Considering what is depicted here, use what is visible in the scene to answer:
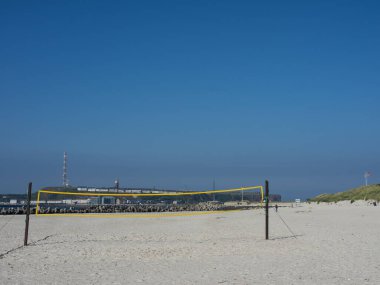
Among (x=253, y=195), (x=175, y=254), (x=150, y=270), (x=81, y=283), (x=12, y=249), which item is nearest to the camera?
(x=81, y=283)

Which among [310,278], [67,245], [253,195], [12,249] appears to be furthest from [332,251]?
[253,195]

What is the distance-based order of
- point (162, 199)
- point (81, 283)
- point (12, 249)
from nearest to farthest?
1. point (81, 283)
2. point (12, 249)
3. point (162, 199)

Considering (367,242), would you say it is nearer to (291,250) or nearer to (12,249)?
(291,250)

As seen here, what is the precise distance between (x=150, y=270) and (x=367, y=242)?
19.4 ft

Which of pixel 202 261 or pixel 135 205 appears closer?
pixel 202 261

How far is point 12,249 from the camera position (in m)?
10.5

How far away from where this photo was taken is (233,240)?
467 inches

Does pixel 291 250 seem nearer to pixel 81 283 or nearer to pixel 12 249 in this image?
pixel 81 283

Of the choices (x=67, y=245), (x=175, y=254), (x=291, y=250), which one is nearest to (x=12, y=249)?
(x=67, y=245)

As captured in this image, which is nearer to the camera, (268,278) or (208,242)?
(268,278)

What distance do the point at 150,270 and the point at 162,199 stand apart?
128 meters

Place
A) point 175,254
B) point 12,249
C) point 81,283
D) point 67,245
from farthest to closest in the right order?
point 67,245 → point 12,249 → point 175,254 → point 81,283

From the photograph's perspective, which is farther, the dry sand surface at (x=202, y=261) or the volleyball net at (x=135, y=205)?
the volleyball net at (x=135, y=205)

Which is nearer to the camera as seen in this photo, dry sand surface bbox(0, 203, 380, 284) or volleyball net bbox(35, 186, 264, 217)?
dry sand surface bbox(0, 203, 380, 284)
